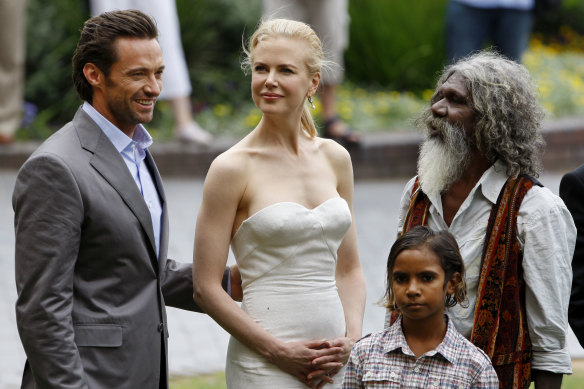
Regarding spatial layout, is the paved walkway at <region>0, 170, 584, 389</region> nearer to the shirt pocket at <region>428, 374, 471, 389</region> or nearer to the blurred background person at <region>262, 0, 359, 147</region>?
the blurred background person at <region>262, 0, 359, 147</region>

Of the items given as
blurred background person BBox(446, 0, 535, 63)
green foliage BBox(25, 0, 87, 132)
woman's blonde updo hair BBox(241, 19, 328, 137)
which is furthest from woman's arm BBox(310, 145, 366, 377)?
green foliage BBox(25, 0, 87, 132)

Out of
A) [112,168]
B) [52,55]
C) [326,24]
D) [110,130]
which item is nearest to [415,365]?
[112,168]

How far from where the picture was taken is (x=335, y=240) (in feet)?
13.1

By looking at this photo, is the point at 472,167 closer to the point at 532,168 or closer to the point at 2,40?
the point at 532,168

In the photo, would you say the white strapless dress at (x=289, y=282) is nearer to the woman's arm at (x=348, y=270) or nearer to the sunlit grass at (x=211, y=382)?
the woman's arm at (x=348, y=270)

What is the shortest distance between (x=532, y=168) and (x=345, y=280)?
904 mm

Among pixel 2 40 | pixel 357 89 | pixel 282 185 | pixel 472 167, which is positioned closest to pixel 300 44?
pixel 282 185

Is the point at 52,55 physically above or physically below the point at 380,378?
above

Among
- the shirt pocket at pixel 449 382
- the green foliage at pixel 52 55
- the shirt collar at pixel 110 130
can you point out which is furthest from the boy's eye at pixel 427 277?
the green foliage at pixel 52 55

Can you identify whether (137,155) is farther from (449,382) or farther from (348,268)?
(449,382)

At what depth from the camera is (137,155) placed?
3777 mm

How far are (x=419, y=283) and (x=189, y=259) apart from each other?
4535 mm

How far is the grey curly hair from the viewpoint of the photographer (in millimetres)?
3717

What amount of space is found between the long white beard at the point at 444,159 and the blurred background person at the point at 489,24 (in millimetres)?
5728
